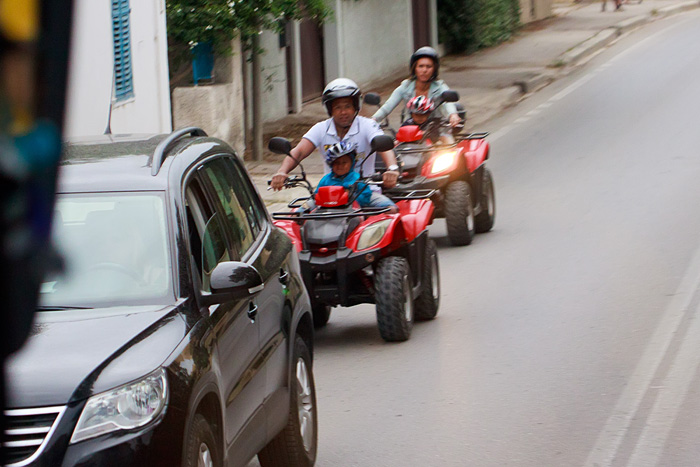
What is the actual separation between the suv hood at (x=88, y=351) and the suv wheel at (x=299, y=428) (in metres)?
1.25

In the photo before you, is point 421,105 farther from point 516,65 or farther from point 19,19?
point 516,65

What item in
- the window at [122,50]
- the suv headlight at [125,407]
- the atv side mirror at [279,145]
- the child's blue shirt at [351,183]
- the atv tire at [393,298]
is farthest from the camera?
the window at [122,50]

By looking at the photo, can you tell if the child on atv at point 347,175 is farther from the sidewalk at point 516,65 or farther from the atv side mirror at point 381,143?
the sidewalk at point 516,65

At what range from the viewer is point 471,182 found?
1165cm

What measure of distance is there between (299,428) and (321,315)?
3637 millimetres

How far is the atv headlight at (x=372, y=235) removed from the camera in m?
7.93

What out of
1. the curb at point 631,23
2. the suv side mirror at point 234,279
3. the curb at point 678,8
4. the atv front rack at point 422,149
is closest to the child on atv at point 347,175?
the atv front rack at point 422,149

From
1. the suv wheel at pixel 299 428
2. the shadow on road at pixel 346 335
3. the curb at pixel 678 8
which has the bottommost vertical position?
the shadow on road at pixel 346 335

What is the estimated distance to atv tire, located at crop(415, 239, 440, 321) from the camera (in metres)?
8.55

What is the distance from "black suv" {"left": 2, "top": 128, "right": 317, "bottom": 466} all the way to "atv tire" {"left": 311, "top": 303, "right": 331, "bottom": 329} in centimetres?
297

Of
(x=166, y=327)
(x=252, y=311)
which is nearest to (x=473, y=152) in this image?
(x=252, y=311)

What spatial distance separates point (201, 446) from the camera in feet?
12.6

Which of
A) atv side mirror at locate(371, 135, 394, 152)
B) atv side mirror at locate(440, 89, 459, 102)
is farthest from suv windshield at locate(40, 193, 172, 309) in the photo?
atv side mirror at locate(440, 89, 459, 102)

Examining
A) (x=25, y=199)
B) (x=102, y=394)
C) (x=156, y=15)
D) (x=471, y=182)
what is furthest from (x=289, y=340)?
(x=156, y=15)
